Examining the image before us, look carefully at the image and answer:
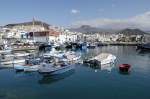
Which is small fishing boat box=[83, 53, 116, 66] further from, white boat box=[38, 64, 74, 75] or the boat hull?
white boat box=[38, 64, 74, 75]

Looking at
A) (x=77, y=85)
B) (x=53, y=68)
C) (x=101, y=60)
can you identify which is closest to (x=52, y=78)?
(x=53, y=68)

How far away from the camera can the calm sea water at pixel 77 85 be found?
2966 centimetres

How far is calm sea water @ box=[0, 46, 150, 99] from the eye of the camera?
97.3 feet

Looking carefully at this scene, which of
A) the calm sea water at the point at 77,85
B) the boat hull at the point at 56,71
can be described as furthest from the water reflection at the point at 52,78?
the boat hull at the point at 56,71

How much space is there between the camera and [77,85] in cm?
3494

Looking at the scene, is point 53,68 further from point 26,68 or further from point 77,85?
point 77,85

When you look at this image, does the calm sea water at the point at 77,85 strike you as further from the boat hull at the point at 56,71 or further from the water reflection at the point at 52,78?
the boat hull at the point at 56,71

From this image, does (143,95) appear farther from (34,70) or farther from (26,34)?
(26,34)

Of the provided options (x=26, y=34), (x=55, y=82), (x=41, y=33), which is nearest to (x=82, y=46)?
(x=41, y=33)

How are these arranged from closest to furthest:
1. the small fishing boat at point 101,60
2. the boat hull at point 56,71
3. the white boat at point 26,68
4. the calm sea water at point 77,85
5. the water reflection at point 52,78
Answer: the calm sea water at point 77,85 → the water reflection at point 52,78 → the boat hull at point 56,71 → the white boat at point 26,68 → the small fishing boat at point 101,60

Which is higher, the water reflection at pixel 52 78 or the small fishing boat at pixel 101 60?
the small fishing boat at pixel 101 60

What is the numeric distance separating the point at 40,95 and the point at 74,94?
358 cm

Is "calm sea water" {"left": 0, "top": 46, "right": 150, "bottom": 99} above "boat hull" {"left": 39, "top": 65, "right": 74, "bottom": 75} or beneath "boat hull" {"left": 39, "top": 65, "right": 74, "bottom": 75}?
beneath

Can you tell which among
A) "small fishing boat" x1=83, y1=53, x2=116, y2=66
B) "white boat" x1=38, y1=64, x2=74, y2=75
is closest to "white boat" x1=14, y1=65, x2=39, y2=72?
"white boat" x1=38, y1=64, x2=74, y2=75
